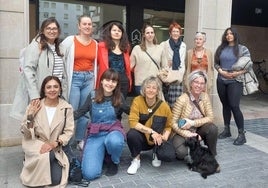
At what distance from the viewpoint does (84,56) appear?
4582mm

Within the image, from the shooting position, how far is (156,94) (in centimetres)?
444

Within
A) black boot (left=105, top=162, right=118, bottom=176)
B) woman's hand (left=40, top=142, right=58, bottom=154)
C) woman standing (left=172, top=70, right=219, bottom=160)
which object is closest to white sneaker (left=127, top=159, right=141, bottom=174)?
black boot (left=105, top=162, right=118, bottom=176)

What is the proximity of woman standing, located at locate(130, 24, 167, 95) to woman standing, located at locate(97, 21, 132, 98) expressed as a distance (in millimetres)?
275

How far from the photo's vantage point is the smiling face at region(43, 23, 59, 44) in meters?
4.11

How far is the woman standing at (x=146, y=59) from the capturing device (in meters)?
4.99

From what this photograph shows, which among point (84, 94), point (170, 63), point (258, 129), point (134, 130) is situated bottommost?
point (258, 129)

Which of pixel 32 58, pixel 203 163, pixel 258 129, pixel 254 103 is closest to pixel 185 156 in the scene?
pixel 203 163

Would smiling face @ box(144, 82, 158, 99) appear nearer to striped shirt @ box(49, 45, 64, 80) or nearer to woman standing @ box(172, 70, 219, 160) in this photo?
woman standing @ box(172, 70, 219, 160)

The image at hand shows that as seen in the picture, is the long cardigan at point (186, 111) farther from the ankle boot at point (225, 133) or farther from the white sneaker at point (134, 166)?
the ankle boot at point (225, 133)

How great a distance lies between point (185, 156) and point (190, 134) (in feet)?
1.11

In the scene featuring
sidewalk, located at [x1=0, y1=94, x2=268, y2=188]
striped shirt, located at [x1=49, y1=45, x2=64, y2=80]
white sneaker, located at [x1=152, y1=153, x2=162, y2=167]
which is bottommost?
sidewalk, located at [x1=0, y1=94, x2=268, y2=188]

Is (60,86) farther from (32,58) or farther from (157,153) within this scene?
(157,153)

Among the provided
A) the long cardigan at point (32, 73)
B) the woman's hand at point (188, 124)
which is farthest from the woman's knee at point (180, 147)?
the long cardigan at point (32, 73)

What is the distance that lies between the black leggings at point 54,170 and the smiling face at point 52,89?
63 centimetres
